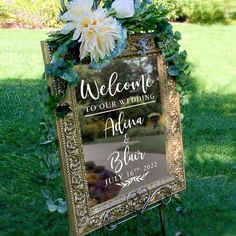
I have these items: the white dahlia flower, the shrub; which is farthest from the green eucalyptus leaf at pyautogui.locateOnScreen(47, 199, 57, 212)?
the shrub

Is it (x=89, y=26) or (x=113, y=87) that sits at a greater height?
(x=89, y=26)

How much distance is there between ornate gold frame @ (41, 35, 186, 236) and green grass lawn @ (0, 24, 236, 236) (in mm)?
Result: 211

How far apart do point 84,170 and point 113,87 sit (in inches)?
16.9

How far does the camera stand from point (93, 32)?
7.00 feet

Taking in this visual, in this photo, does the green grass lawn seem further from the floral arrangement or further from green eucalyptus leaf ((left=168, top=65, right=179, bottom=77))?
green eucalyptus leaf ((left=168, top=65, right=179, bottom=77))

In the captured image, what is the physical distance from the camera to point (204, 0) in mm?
12148

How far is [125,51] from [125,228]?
1115 mm

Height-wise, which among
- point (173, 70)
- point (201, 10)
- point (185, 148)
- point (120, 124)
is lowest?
point (185, 148)

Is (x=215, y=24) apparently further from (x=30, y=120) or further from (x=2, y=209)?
(x=2, y=209)

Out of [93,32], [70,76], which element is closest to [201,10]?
[93,32]

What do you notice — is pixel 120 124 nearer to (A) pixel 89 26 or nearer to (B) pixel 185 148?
(A) pixel 89 26

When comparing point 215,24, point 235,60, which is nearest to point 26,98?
point 235,60

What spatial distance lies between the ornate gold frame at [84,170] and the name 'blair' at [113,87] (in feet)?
0.23

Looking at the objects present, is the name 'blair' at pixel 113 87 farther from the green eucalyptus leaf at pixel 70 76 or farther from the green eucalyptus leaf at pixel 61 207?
the green eucalyptus leaf at pixel 61 207
